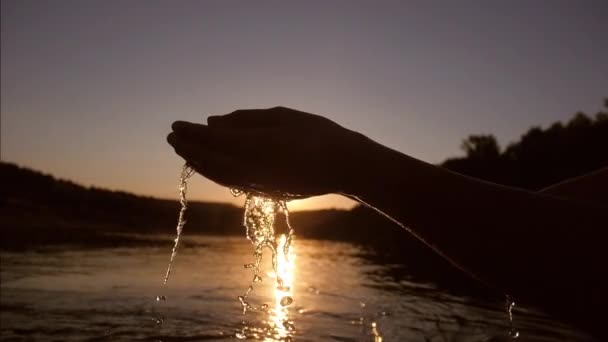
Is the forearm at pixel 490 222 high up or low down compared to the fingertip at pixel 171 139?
down

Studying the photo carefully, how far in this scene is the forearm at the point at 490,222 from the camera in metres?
1.07

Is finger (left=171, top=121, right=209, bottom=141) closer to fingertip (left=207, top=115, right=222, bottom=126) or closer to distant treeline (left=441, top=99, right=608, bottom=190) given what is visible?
fingertip (left=207, top=115, right=222, bottom=126)

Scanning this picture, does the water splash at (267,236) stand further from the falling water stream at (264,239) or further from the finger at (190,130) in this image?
the finger at (190,130)

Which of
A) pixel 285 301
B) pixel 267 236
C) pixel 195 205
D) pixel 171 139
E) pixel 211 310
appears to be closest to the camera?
pixel 171 139

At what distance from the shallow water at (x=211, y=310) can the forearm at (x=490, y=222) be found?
363cm

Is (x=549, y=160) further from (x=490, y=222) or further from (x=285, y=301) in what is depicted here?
(x=490, y=222)

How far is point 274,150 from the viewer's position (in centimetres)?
134

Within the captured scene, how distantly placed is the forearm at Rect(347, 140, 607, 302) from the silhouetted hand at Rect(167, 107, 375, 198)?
0.08 metres

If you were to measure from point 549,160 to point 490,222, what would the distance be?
41721 millimetres

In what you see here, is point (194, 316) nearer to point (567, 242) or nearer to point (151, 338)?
point (151, 338)

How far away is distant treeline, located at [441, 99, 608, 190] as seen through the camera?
114 feet

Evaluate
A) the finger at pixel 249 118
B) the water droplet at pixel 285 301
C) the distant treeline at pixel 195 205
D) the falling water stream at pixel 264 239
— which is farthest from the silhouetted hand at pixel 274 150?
the distant treeline at pixel 195 205

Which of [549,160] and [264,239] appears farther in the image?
[549,160]

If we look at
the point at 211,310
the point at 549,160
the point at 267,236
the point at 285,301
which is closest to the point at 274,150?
the point at 267,236
